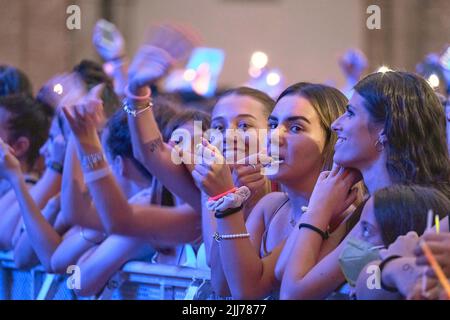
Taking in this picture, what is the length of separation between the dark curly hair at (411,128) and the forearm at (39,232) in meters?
1.65

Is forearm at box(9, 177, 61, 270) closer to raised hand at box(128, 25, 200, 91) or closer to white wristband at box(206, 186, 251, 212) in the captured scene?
raised hand at box(128, 25, 200, 91)

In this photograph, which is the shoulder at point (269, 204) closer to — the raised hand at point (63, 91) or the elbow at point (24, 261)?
the raised hand at point (63, 91)

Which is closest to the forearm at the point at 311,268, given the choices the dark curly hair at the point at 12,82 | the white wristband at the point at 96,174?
the white wristband at the point at 96,174

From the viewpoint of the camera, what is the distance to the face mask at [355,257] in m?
2.47

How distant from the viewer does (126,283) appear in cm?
352

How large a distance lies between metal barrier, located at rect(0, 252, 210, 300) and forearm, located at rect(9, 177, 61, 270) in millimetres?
89

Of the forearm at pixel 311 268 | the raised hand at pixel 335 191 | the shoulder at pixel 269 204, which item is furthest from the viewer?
the shoulder at pixel 269 204

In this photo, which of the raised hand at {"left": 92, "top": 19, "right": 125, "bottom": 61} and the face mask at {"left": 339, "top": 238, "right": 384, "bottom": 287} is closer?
the face mask at {"left": 339, "top": 238, "right": 384, "bottom": 287}

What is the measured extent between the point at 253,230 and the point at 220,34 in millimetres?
5272

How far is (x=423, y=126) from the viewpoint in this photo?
264cm

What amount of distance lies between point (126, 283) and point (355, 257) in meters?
1.25

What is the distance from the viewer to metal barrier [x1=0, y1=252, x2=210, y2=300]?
3.19 meters

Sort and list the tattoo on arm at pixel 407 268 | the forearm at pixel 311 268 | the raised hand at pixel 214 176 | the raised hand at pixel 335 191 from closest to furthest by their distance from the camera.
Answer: the tattoo on arm at pixel 407 268 → the forearm at pixel 311 268 → the raised hand at pixel 335 191 → the raised hand at pixel 214 176

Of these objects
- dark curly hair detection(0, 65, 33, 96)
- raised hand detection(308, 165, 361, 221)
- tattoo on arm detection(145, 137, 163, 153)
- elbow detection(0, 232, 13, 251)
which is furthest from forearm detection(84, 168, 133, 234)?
dark curly hair detection(0, 65, 33, 96)
